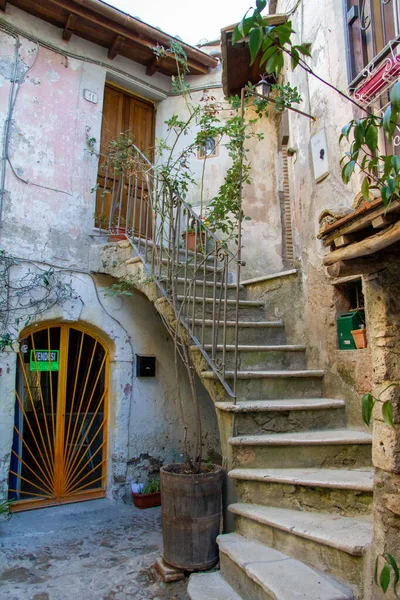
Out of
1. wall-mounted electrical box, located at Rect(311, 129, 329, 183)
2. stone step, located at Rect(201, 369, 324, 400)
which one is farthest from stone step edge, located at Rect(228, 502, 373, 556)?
wall-mounted electrical box, located at Rect(311, 129, 329, 183)

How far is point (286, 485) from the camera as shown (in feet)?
8.96

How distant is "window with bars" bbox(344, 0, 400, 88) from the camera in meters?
2.98

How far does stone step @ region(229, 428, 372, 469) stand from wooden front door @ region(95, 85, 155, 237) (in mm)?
3097

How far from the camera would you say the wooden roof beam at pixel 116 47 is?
5514 mm

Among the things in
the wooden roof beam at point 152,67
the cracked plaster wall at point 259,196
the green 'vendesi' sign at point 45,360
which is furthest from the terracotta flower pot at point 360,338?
the wooden roof beam at point 152,67

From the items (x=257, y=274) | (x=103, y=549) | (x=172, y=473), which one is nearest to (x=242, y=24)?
(x=172, y=473)

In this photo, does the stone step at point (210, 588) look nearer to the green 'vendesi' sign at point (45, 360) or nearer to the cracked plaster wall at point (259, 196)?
the green 'vendesi' sign at point (45, 360)

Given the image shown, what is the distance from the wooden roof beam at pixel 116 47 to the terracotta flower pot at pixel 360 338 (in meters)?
4.56

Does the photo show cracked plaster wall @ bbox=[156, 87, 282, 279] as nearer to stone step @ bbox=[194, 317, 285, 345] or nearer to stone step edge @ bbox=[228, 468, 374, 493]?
stone step @ bbox=[194, 317, 285, 345]

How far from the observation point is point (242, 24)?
1313 mm

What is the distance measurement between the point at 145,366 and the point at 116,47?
3.92m

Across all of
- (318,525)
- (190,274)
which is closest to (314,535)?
(318,525)

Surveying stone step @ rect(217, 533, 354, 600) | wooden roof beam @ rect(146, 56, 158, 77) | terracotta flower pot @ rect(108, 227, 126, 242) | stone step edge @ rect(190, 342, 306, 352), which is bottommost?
stone step @ rect(217, 533, 354, 600)

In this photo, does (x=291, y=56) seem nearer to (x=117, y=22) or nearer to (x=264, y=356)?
(x=264, y=356)
